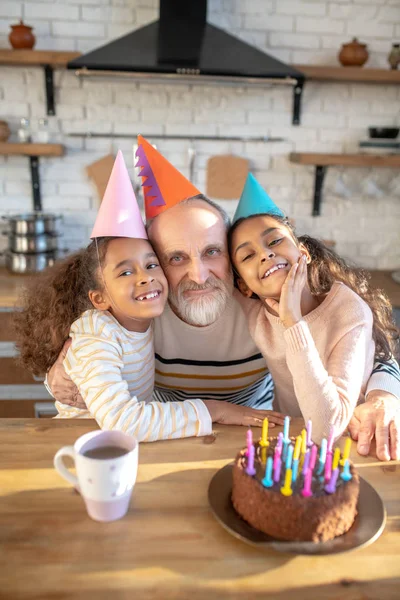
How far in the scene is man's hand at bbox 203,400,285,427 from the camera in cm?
101

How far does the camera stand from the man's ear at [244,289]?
53.6 inches

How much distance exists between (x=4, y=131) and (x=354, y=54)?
1.84 m

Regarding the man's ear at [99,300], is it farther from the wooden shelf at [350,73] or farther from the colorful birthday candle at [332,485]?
the wooden shelf at [350,73]

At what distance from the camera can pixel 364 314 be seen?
1.16 meters

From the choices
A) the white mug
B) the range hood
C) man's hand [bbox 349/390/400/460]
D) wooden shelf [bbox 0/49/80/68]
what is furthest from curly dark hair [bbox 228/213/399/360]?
wooden shelf [bbox 0/49/80/68]

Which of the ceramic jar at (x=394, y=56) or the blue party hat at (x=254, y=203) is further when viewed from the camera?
the ceramic jar at (x=394, y=56)

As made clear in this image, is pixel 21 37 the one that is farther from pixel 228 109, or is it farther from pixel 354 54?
pixel 354 54

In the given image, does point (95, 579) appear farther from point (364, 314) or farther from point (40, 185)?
point (40, 185)

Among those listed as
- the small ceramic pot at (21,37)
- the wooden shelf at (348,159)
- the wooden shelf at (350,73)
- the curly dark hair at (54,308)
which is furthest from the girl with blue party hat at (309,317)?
the small ceramic pot at (21,37)

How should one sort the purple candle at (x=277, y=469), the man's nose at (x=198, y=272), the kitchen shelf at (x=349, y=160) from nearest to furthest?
the purple candle at (x=277, y=469), the man's nose at (x=198, y=272), the kitchen shelf at (x=349, y=160)

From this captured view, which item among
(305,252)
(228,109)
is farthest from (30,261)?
(305,252)

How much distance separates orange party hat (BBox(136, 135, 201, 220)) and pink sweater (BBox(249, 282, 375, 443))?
0.37 m

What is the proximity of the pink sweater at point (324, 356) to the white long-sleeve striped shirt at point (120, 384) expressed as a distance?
0.69 ft

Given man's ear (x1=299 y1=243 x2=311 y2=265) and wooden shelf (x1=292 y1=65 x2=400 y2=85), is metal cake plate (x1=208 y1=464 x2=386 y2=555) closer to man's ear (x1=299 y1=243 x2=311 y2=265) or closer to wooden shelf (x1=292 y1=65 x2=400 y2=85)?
man's ear (x1=299 y1=243 x2=311 y2=265)
